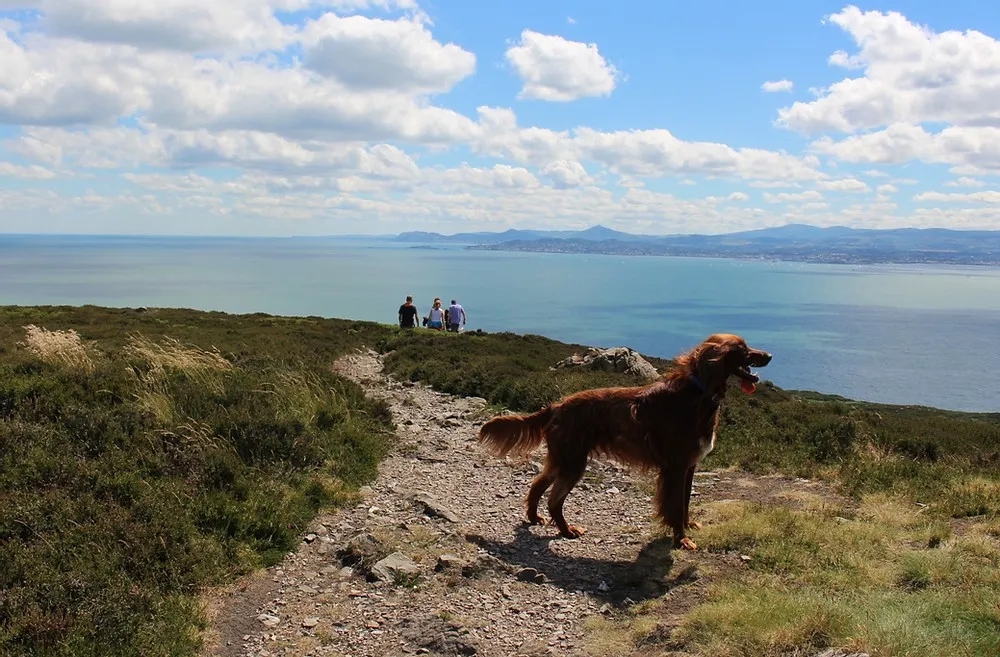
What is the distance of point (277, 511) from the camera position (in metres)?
6.55

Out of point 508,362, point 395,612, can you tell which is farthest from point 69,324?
point 395,612

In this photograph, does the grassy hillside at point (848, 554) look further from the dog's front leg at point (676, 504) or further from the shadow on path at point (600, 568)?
the shadow on path at point (600, 568)

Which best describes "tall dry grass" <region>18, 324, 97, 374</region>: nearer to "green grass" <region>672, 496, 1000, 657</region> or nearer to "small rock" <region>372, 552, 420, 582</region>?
"small rock" <region>372, 552, 420, 582</region>

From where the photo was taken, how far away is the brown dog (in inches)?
244

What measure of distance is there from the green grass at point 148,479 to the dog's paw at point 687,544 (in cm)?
339

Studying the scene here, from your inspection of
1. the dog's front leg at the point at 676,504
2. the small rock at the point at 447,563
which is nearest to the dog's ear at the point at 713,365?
the dog's front leg at the point at 676,504

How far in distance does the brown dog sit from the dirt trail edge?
50 centimetres

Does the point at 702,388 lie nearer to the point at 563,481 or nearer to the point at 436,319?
the point at 563,481

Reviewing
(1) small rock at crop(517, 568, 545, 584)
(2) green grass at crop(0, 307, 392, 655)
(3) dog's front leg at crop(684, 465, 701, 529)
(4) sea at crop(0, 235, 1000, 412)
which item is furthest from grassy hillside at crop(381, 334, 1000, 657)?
(4) sea at crop(0, 235, 1000, 412)

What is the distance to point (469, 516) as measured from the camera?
7.42 m

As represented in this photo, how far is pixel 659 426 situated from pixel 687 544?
104 centimetres

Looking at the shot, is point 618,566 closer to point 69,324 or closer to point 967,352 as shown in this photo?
point 69,324

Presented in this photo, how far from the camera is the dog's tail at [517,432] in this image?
6.93 meters

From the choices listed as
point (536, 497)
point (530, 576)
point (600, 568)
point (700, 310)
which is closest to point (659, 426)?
point (600, 568)
